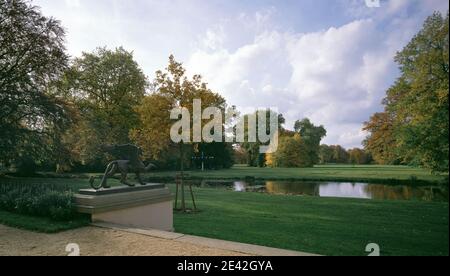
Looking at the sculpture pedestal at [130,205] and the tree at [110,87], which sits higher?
the tree at [110,87]

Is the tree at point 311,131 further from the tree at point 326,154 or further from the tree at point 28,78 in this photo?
the tree at point 28,78

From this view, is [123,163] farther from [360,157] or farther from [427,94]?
[360,157]

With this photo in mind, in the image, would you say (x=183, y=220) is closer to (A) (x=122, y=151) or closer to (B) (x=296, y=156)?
(A) (x=122, y=151)

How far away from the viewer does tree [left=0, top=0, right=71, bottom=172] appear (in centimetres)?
1684

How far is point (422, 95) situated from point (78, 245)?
14.4m

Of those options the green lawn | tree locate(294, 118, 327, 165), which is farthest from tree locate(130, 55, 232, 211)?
tree locate(294, 118, 327, 165)

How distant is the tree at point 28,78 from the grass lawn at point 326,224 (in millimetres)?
10414

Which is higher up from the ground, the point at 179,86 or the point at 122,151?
the point at 179,86

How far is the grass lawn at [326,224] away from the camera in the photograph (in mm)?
7617

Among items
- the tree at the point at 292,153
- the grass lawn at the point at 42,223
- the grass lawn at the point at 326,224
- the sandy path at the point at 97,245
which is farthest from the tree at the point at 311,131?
the sandy path at the point at 97,245

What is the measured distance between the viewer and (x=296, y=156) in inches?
2184

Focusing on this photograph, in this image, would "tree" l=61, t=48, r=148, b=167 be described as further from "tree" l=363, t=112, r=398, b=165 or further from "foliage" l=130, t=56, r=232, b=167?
"tree" l=363, t=112, r=398, b=165
